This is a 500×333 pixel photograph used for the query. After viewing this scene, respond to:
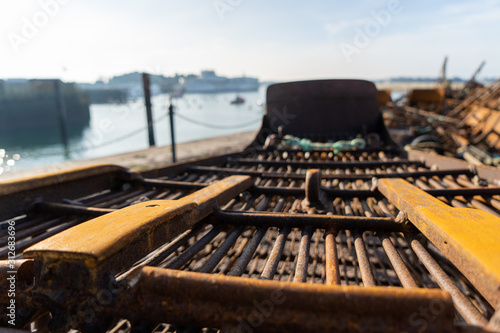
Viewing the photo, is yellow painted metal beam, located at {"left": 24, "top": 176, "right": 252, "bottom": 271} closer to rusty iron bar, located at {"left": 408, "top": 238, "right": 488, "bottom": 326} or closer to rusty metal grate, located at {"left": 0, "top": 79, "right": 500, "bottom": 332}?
rusty metal grate, located at {"left": 0, "top": 79, "right": 500, "bottom": 332}

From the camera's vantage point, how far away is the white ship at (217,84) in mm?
116938

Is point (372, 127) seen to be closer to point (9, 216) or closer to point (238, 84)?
point (9, 216)

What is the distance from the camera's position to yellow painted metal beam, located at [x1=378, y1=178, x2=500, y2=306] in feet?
3.22

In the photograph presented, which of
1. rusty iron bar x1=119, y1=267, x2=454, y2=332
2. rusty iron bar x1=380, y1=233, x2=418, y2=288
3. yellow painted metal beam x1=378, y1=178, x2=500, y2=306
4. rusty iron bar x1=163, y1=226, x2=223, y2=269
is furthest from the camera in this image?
rusty iron bar x1=163, y1=226, x2=223, y2=269

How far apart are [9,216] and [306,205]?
2252mm

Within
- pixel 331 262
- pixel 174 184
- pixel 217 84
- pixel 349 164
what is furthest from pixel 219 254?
pixel 217 84

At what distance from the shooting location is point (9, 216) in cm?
226

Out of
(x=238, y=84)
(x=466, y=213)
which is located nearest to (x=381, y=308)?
(x=466, y=213)

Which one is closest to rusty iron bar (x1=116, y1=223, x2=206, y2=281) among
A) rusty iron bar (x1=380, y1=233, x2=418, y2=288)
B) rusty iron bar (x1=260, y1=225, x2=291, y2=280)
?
rusty iron bar (x1=260, y1=225, x2=291, y2=280)

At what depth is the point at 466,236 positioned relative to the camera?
120 centimetres

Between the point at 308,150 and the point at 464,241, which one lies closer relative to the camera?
the point at 464,241

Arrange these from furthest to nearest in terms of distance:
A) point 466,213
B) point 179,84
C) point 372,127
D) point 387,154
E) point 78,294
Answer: point 179,84 → point 372,127 → point 387,154 → point 466,213 → point 78,294

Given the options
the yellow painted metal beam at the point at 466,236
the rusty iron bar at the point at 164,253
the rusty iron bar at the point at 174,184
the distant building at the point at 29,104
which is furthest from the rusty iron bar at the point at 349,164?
the distant building at the point at 29,104

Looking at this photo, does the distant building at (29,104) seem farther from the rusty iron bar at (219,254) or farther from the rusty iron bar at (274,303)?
the rusty iron bar at (274,303)
